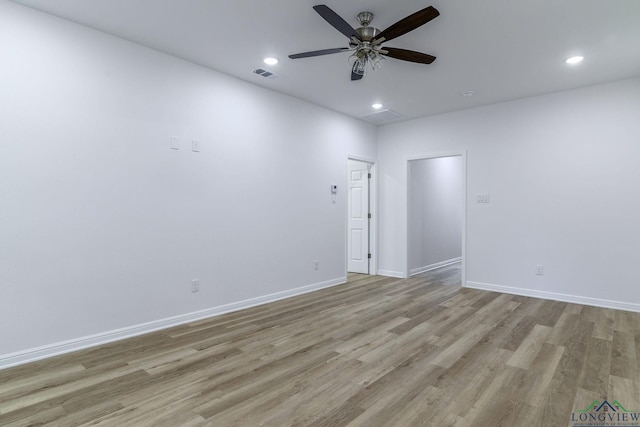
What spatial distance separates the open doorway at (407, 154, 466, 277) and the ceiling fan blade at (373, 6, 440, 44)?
342cm

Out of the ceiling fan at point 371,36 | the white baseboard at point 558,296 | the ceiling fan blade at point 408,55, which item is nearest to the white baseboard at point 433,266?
the white baseboard at point 558,296

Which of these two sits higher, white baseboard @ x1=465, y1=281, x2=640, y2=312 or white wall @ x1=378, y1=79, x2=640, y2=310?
white wall @ x1=378, y1=79, x2=640, y2=310

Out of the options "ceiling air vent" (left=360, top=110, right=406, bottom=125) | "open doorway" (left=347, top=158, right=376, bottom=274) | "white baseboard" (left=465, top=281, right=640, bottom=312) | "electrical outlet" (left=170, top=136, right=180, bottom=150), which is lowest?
"white baseboard" (left=465, top=281, right=640, bottom=312)

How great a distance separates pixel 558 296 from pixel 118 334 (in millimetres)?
5422

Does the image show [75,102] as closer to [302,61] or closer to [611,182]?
[302,61]

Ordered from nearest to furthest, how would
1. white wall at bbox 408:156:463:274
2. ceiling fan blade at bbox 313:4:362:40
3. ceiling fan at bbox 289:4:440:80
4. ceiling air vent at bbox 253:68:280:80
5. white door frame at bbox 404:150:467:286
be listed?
1. ceiling fan blade at bbox 313:4:362:40
2. ceiling fan at bbox 289:4:440:80
3. ceiling air vent at bbox 253:68:280:80
4. white door frame at bbox 404:150:467:286
5. white wall at bbox 408:156:463:274

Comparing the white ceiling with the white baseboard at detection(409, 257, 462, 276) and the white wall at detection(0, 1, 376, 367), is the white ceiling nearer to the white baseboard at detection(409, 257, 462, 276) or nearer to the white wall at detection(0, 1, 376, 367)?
the white wall at detection(0, 1, 376, 367)

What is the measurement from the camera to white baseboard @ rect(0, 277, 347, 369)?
271 cm

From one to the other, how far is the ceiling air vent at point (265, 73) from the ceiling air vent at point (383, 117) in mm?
2094

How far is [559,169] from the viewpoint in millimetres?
4684

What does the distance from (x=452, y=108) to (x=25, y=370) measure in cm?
600

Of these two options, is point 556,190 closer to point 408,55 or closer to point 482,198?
point 482,198

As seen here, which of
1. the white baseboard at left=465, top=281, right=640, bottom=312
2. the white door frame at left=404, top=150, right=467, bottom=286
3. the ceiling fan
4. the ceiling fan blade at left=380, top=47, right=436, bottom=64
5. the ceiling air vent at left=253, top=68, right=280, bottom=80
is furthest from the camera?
the white door frame at left=404, top=150, right=467, bottom=286

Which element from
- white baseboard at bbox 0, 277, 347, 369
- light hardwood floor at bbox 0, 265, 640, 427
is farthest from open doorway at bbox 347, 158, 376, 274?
light hardwood floor at bbox 0, 265, 640, 427
